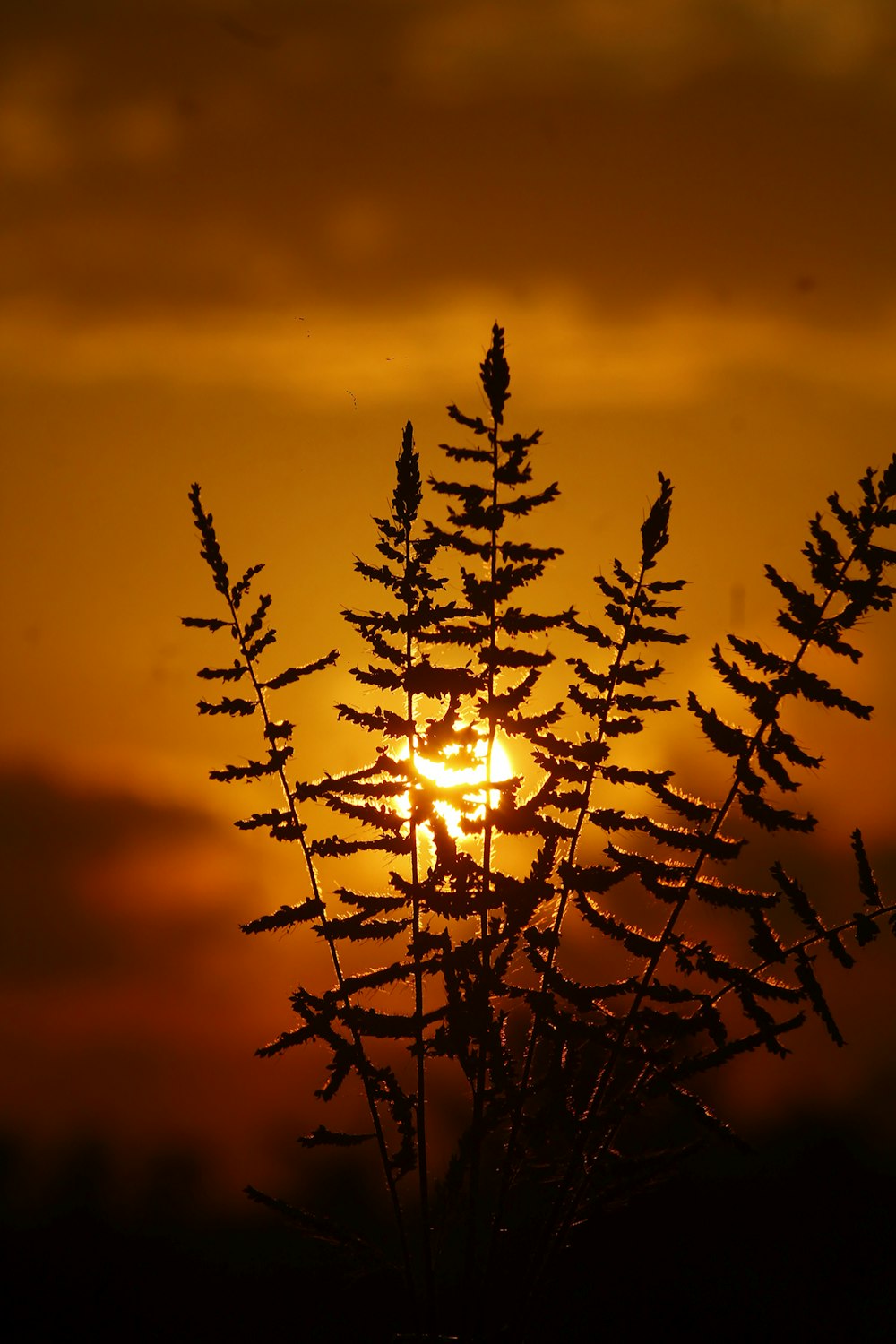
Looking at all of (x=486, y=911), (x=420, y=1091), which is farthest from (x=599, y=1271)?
(x=486, y=911)

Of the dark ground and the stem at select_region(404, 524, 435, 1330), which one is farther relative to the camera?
the dark ground

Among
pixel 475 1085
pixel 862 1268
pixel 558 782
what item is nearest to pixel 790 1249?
pixel 862 1268

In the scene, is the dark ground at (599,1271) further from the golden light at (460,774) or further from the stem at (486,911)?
the golden light at (460,774)

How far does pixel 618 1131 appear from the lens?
559 centimetres

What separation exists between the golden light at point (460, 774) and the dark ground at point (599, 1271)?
2.12 metres

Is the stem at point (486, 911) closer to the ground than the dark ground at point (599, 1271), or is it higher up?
higher up

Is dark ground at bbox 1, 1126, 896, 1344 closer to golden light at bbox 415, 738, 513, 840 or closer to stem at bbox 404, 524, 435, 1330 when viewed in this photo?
stem at bbox 404, 524, 435, 1330

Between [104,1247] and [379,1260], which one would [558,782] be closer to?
[379,1260]

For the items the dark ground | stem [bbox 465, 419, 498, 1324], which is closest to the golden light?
stem [bbox 465, 419, 498, 1324]

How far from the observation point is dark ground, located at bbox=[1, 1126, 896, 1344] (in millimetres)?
5945

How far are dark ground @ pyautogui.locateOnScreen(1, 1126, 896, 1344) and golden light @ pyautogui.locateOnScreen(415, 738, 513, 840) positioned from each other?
212cm

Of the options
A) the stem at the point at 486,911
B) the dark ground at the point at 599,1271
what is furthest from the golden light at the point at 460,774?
the dark ground at the point at 599,1271

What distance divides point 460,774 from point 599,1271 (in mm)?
2883

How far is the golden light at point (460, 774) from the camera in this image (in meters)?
5.32
